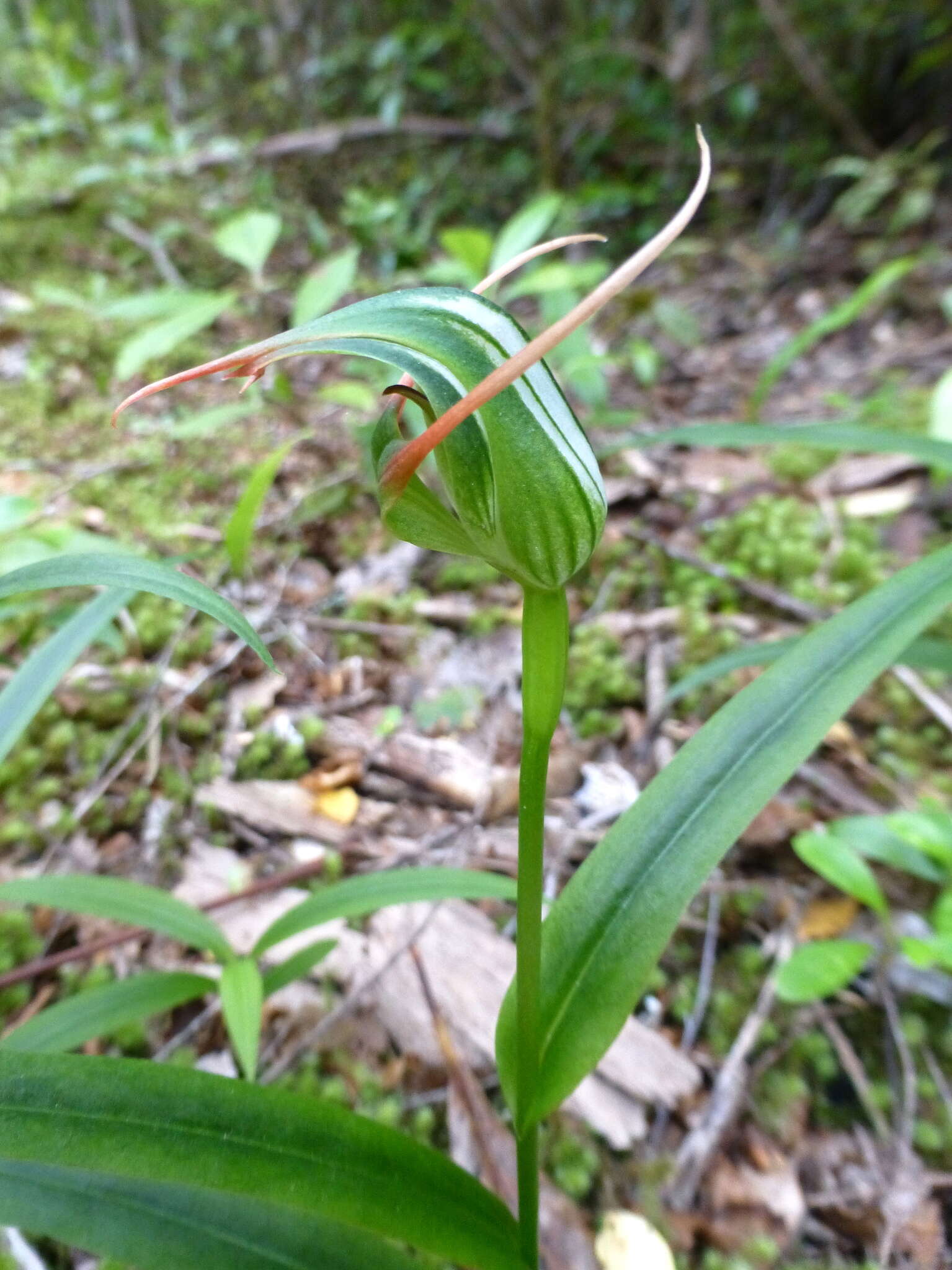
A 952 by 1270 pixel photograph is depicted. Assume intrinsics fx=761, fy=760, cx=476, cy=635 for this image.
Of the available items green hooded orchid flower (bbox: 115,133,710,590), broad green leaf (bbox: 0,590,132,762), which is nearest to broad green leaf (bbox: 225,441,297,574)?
broad green leaf (bbox: 0,590,132,762)

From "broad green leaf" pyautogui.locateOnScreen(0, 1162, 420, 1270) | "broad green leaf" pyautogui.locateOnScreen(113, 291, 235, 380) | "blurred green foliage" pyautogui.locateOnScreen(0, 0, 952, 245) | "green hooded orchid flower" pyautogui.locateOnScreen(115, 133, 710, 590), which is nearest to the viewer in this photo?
"green hooded orchid flower" pyautogui.locateOnScreen(115, 133, 710, 590)

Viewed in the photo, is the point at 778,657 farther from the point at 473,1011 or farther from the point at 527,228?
the point at 527,228

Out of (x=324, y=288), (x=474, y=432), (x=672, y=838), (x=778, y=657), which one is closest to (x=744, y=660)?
(x=778, y=657)

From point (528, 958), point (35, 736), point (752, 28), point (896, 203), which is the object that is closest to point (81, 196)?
point (35, 736)

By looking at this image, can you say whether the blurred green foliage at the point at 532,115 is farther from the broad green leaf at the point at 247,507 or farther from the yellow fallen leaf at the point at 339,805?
the yellow fallen leaf at the point at 339,805

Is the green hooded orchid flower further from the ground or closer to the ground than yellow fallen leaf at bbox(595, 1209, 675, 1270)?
further from the ground

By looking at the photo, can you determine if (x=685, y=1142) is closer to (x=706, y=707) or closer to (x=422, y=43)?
(x=706, y=707)

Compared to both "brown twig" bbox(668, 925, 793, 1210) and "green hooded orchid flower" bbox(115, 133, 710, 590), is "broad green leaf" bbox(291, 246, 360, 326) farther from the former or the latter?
"brown twig" bbox(668, 925, 793, 1210)
